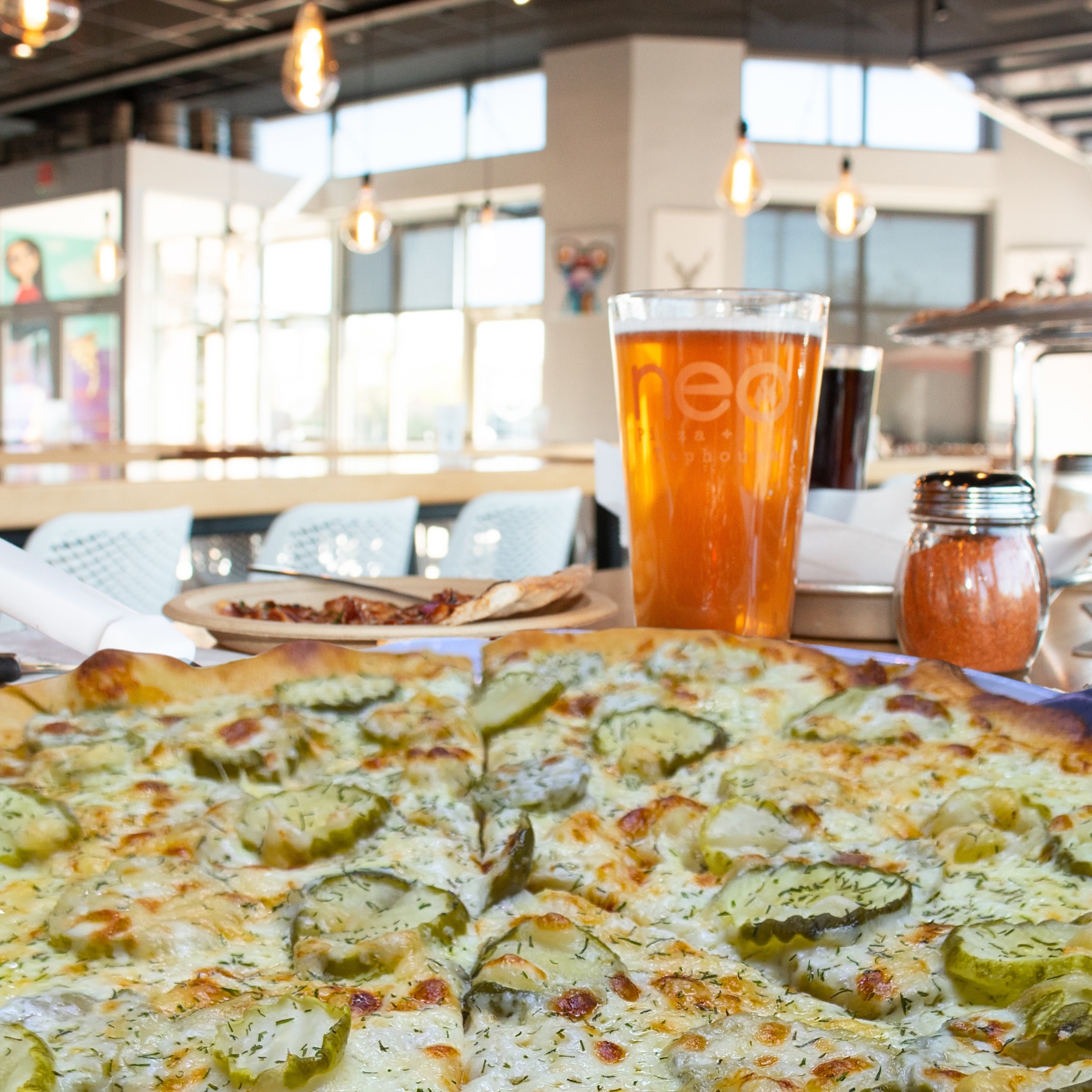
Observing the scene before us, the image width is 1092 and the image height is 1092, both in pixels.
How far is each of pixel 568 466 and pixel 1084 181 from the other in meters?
9.60

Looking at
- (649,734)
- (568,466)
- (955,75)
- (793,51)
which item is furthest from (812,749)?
(793,51)

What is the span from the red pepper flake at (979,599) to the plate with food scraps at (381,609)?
0.94ft

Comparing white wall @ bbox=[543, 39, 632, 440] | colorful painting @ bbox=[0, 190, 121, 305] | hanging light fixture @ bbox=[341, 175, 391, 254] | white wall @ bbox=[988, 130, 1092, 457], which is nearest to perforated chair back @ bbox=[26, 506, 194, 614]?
hanging light fixture @ bbox=[341, 175, 391, 254]

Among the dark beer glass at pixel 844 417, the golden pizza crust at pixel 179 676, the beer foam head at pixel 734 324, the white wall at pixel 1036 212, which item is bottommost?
the golden pizza crust at pixel 179 676

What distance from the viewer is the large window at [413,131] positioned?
11844mm

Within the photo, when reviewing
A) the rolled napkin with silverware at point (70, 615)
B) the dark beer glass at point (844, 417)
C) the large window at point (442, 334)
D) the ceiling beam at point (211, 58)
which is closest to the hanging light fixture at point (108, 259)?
the ceiling beam at point (211, 58)

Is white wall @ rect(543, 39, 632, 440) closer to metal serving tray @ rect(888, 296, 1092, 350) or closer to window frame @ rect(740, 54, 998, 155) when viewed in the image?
window frame @ rect(740, 54, 998, 155)

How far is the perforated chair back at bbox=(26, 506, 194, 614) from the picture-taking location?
2615 millimetres

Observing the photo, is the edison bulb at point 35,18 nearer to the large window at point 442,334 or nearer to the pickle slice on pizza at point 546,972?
the pickle slice on pizza at point 546,972

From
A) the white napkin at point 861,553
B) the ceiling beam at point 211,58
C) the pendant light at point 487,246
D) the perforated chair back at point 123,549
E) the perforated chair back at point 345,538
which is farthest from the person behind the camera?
the pendant light at point 487,246

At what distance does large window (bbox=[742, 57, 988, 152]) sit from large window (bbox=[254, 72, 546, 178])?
6.87 feet

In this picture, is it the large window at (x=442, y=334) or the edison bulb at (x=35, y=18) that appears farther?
the large window at (x=442, y=334)

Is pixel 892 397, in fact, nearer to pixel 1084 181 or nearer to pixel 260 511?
pixel 1084 181

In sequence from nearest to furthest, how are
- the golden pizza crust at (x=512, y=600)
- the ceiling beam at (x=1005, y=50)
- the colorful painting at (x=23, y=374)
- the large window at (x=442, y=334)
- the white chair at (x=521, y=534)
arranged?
the golden pizza crust at (x=512, y=600) → the white chair at (x=521, y=534) → the ceiling beam at (x=1005, y=50) → the large window at (x=442, y=334) → the colorful painting at (x=23, y=374)
